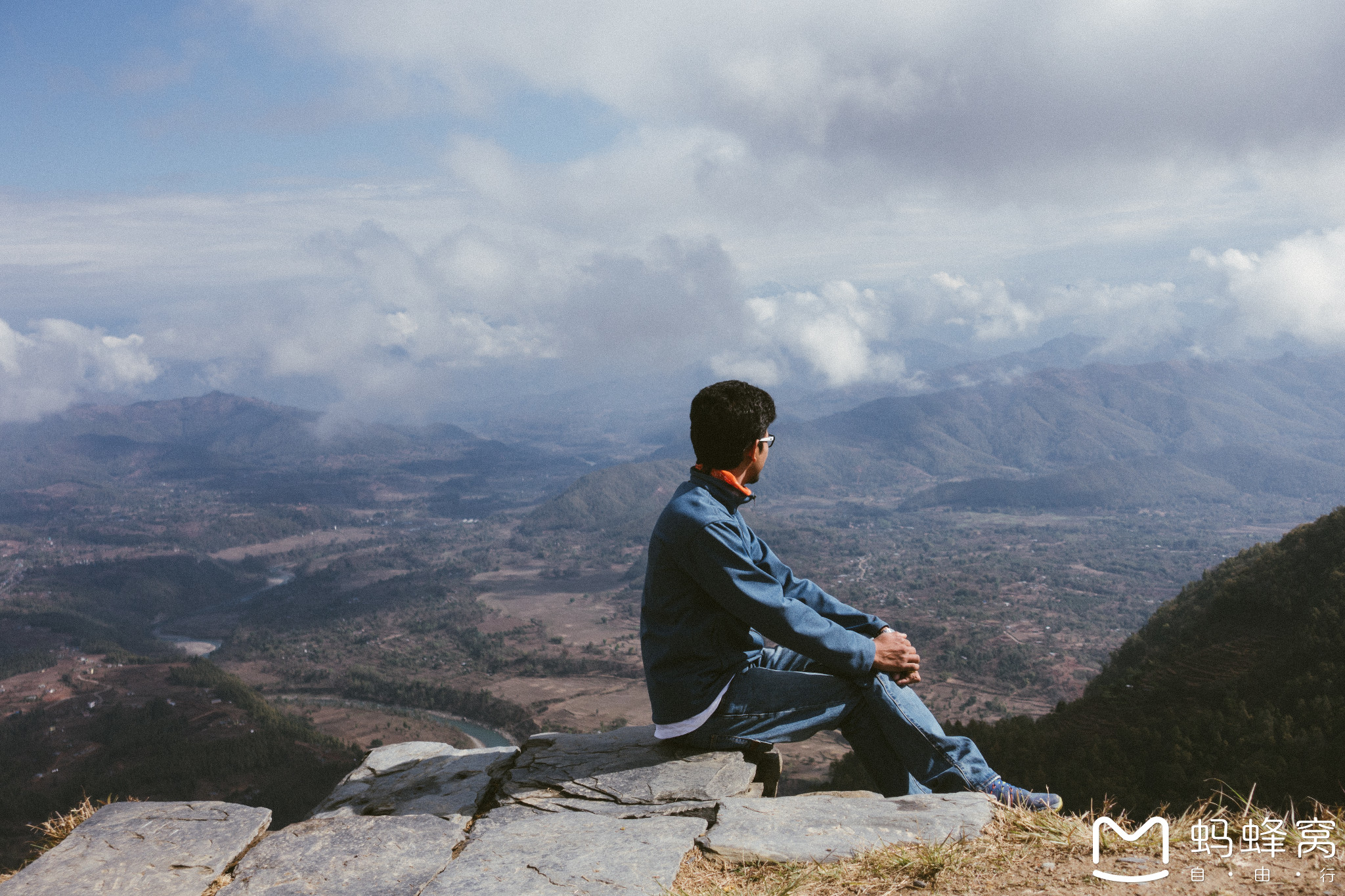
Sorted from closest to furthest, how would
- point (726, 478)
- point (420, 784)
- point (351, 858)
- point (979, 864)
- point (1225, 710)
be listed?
point (979, 864), point (351, 858), point (726, 478), point (420, 784), point (1225, 710)

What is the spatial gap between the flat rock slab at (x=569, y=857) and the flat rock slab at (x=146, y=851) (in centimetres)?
185

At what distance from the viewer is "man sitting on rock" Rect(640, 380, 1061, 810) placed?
5871 mm

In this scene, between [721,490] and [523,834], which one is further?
[721,490]

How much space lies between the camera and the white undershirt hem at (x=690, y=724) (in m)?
6.43

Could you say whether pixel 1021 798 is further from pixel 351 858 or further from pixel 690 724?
pixel 351 858

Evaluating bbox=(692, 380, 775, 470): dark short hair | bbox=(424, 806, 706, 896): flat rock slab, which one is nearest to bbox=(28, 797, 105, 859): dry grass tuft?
bbox=(424, 806, 706, 896): flat rock slab

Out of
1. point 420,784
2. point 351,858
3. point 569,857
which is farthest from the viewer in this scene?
point 420,784

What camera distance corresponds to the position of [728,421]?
6105mm

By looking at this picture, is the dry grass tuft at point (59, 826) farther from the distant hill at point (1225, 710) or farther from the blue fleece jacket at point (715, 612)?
the distant hill at point (1225, 710)

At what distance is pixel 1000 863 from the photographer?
462 centimetres

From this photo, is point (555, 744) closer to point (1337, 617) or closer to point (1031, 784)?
point (1031, 784)

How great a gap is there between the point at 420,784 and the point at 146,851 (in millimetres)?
2566

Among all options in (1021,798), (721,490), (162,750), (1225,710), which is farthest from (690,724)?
Result: (162,750)

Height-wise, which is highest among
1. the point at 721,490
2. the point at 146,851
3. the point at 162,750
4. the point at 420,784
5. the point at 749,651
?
the point at 721,490
